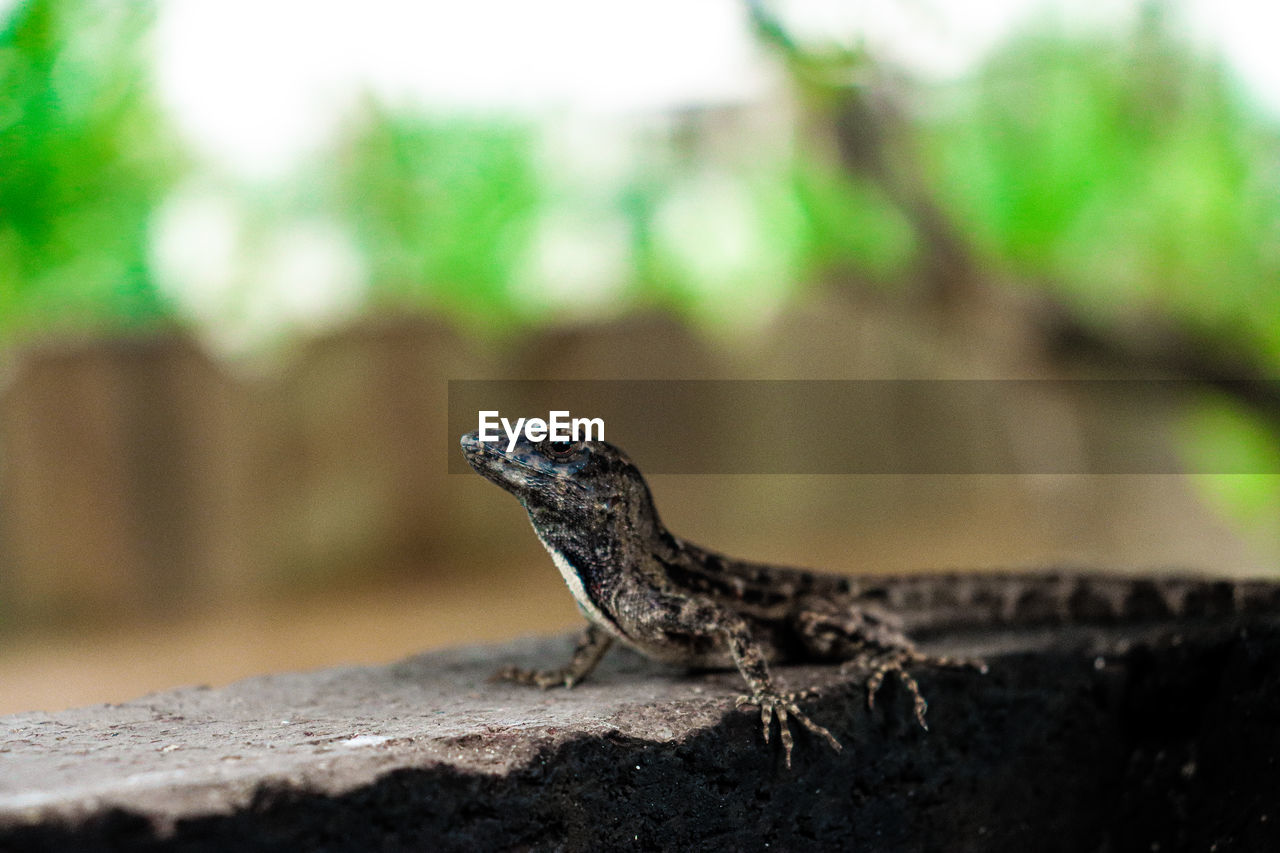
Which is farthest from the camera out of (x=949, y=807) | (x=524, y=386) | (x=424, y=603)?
(x=524, y=386)

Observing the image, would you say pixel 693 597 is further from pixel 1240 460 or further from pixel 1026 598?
pixel 1240 460

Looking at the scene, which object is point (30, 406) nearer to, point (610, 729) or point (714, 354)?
point (714, 354)

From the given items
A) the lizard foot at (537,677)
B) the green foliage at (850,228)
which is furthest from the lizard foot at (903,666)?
the green foliage at (850,228)

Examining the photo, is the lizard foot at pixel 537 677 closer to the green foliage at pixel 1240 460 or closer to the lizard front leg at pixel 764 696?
the lizard front leg at pixel 764 696

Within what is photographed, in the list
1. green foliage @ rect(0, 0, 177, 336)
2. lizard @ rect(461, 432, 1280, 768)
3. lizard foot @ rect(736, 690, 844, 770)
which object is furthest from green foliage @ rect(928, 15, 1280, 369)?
green foliage @ rect(0, 0, 177, 336)

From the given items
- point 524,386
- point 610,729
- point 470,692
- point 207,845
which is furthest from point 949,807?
point 524,386

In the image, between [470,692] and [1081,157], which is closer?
[470,692]

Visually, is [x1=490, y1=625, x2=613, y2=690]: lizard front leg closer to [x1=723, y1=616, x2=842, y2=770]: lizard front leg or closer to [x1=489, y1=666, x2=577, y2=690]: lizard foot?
[x1=489, y1=666, x2=577, y2=690]: lizard foot

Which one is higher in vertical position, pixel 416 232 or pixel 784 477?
pixel 416 232

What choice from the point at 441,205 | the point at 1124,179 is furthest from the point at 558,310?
the point at 1124,179
